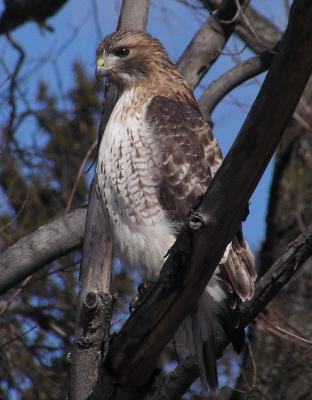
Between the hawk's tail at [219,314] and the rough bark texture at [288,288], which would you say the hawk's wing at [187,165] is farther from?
the rough bark texture at [288,288]

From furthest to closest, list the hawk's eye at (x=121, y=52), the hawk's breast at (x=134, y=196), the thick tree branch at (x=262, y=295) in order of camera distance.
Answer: the hawk's eye at (x=121, y=52) < the hawk's breast at (x=134, y=196) < the thick tree branch at (x=262, y=295)

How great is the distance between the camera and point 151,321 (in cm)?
334

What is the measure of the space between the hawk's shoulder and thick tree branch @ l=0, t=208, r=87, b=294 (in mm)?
870

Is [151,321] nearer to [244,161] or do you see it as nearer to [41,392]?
[244,161]

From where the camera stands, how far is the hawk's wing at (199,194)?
3.84 metres

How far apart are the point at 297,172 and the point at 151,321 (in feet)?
12.7

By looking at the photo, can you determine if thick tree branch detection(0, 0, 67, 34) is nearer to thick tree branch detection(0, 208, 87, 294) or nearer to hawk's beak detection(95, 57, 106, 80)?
hawk's beak detection(95, 57, 106, 80)

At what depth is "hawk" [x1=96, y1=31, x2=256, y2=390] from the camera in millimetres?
3877

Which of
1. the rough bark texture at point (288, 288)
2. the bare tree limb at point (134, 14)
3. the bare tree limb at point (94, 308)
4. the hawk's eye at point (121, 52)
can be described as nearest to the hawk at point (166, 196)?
the bare tree limb at point (94, 308)

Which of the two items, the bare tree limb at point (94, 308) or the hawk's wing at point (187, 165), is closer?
the bare tree limb at point (94, 308)

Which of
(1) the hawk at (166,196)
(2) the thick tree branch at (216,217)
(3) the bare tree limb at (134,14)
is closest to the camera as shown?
(2) the thick tree branch at (216,217)

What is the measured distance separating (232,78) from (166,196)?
1.61 m

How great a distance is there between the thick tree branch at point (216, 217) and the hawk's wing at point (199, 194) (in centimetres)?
49

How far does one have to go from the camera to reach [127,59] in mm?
4750
